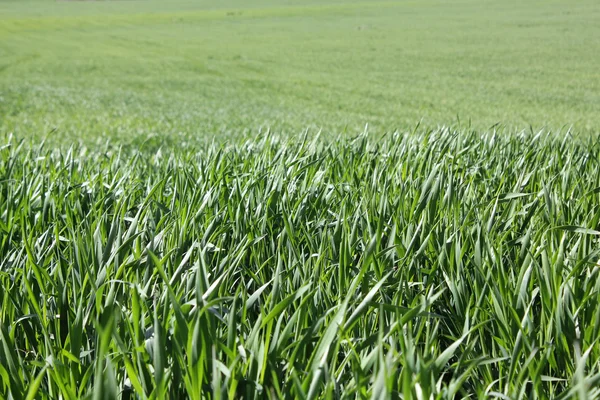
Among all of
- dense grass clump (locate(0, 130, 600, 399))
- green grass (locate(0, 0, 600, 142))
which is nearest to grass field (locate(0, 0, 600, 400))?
dense grass clump (locate(0, 130, 600, 399))

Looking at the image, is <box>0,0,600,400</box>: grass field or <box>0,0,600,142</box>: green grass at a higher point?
<box>0,0,600,400</box>: grass field

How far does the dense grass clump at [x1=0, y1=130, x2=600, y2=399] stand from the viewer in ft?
3.34

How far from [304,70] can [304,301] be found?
20.9 metres

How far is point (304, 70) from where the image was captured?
21.5 m

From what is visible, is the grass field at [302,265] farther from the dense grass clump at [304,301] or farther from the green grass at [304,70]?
the green grass at [304,70]

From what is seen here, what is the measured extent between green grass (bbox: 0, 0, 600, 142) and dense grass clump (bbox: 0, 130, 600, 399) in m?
1.25

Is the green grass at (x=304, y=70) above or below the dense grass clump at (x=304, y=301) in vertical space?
below

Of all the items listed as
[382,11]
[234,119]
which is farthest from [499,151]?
[382,11]

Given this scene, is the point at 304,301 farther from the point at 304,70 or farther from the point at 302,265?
the point at 304,70

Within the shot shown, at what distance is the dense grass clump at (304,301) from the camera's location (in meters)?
1.02

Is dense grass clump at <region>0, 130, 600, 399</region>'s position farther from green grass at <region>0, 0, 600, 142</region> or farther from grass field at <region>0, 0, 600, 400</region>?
green grass at <region>0, 0, 600, 142</region>

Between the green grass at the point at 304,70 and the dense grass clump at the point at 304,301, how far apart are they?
4.10ft

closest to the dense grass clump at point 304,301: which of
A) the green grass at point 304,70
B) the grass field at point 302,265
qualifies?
the grass field at point 302,265

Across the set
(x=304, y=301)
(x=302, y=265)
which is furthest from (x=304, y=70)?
(x=304, y=301)
